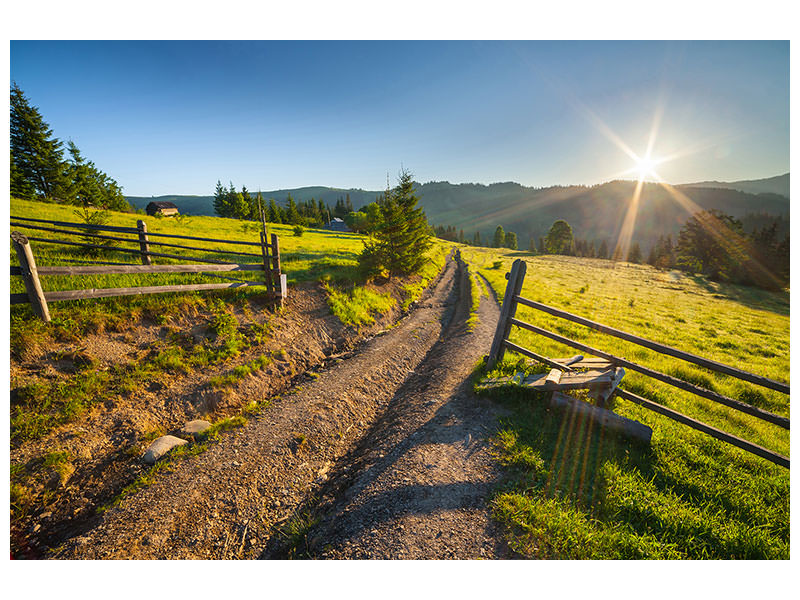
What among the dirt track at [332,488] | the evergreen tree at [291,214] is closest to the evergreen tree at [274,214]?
the evergreen tree at [291,214]

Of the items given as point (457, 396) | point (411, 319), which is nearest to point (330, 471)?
point (457, 396)

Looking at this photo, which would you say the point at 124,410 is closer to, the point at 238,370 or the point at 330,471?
the point at 238,370

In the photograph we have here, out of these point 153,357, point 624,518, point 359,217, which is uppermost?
point 359,217

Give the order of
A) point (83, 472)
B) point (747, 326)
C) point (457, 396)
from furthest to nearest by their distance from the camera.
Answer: point (747, 326) < point (457, 396) < point (83, 472)

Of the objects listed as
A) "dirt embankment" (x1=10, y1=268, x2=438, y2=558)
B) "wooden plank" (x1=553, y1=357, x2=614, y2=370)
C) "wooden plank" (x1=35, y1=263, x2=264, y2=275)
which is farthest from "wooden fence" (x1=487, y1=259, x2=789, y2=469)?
"wooden plank" (x1=35, y1=263, x2=264, y2=275)

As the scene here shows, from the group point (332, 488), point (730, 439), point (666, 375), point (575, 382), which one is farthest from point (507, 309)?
point (332, 488)

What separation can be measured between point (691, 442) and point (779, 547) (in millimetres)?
1570

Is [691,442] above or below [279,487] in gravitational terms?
above

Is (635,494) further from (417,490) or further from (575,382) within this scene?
(417,490)

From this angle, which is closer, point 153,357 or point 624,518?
point 624,518

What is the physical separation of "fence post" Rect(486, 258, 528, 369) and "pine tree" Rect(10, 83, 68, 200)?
55.9 m

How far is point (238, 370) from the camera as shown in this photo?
684 cm

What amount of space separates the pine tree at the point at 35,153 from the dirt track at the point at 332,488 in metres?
52.9

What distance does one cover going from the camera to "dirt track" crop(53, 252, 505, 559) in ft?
11.7
